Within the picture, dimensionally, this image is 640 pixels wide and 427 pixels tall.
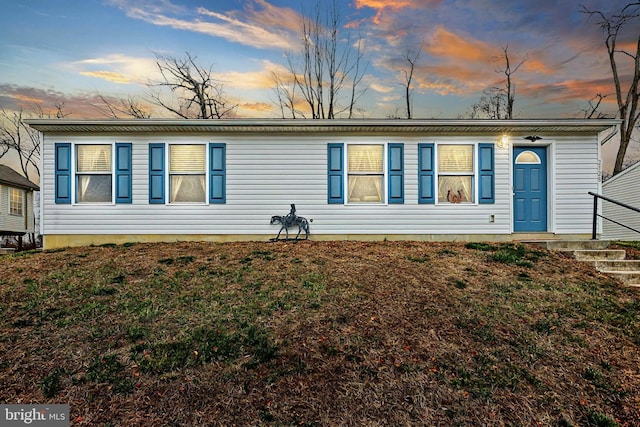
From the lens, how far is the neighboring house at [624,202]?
15.8m

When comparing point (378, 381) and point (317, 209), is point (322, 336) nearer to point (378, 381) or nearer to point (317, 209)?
point (378, 381)

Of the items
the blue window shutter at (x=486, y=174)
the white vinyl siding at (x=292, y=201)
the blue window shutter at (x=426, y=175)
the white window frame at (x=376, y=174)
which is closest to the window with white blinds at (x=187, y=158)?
the white vinyl siding at (x=292, y=201)

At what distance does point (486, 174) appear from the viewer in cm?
938

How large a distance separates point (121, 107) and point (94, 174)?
1163cm

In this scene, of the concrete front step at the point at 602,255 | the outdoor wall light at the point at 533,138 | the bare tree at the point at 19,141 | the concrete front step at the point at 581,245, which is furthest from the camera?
the bare tree at the point at 19,141

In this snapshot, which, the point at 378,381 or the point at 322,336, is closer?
the point at 378,381

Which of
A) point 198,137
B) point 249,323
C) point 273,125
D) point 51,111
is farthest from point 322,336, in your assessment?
point 51,111

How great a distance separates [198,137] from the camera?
30.8 feet

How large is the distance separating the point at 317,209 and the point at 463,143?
13.4 feet

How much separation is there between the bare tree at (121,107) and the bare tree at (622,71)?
76.8 ft

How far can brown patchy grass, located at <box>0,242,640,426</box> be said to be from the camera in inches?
140

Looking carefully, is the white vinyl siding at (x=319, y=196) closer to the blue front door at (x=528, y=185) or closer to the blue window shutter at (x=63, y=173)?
the blue front door at (x=528, y=185)

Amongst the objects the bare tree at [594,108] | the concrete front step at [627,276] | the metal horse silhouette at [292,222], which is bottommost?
the concrete front step at [627,276]

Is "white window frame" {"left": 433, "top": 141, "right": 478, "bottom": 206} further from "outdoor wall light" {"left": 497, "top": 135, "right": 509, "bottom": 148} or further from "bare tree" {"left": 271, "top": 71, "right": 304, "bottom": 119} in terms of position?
"bare tree" {"left": 271, "top": 71, "right": 304, "bottom": 119}
